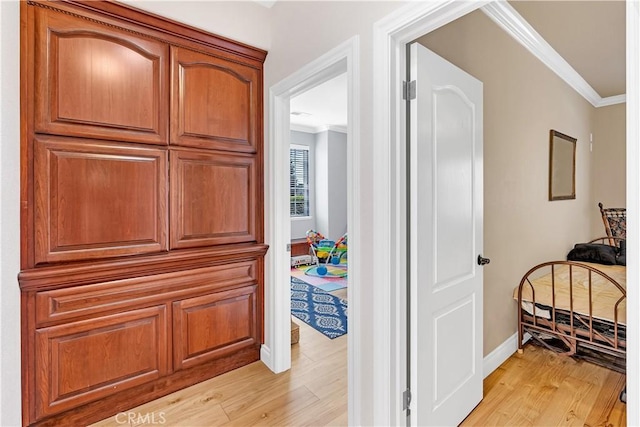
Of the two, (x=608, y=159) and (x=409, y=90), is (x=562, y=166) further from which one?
(x=409, y=90)

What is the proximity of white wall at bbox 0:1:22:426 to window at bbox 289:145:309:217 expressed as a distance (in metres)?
4.95

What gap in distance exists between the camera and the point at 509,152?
2412 millimetres

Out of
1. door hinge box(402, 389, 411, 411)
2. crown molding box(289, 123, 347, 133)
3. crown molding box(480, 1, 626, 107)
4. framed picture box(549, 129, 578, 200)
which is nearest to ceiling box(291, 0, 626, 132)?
crown molding box(480, 1, 626, 107)

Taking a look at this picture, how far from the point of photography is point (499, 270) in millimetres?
2354

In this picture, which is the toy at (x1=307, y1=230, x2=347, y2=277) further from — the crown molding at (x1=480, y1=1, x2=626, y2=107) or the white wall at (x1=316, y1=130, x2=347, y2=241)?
the crown molding at (x1=480, y1=1, x2=626, y2=107)

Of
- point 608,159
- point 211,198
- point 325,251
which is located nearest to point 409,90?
point 211,198

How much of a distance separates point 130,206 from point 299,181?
189 inches

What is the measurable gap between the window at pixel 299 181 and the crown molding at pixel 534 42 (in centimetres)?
433

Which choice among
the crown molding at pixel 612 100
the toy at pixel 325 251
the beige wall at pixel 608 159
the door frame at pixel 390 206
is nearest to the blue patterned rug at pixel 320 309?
the toy at pixel 325 251

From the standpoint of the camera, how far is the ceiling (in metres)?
2.17

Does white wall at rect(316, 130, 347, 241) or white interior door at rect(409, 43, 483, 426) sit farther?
white wall at rect(316, 130, 347, 241)
